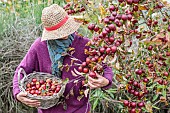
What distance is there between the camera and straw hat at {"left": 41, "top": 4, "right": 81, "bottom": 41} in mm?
2146

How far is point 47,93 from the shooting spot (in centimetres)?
218

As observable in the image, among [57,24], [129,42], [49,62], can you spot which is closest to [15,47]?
[49,62]

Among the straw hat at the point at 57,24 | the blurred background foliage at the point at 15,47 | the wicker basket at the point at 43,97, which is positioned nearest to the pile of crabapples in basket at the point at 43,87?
the wicker basket at the point at 43,97

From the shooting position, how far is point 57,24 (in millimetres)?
2180

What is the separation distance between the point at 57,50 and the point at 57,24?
6.2 inches

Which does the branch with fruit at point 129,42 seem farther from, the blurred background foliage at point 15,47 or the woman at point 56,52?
the blurred background foliage at point 15,47

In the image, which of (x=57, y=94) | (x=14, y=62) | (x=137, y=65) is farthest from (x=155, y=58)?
(x=14, y=62)

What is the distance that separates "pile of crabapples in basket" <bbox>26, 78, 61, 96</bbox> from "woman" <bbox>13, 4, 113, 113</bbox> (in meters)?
0.06

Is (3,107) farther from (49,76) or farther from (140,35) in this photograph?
(140,35)

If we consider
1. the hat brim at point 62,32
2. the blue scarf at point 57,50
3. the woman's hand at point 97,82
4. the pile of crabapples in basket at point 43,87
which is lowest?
the pile of crabapples in basket at point 43,87

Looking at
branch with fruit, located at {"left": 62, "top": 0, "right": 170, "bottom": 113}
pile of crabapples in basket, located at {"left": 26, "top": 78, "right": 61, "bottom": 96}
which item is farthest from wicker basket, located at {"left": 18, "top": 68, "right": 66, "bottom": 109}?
branch with fruit, located at {"left": 62, "top": 0, "right": 170, "bottom": 113}

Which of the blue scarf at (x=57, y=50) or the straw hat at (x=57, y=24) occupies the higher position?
the straw hat at (x=57, y=24)

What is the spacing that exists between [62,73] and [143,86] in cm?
66

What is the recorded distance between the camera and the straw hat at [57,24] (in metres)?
2.15
